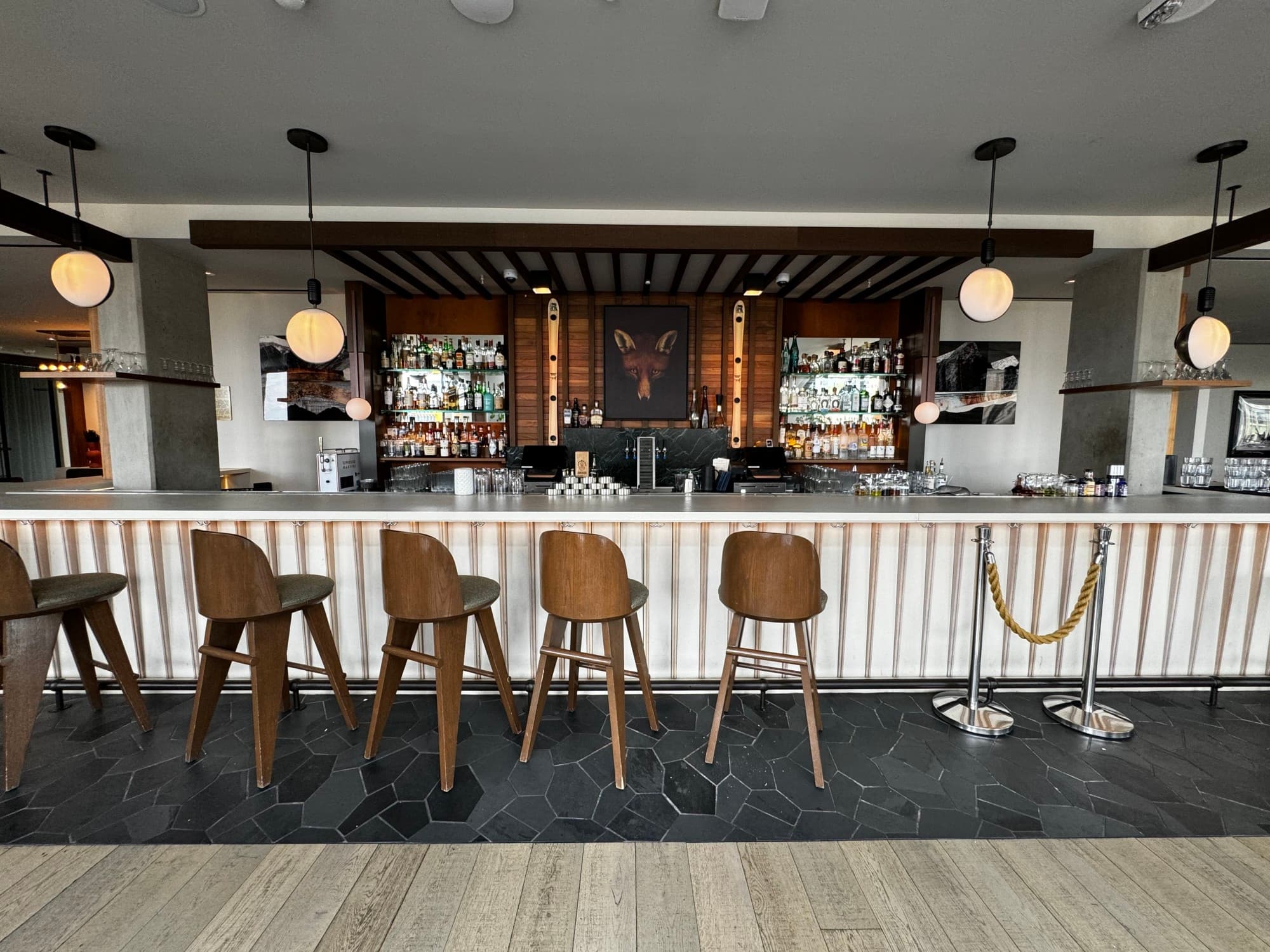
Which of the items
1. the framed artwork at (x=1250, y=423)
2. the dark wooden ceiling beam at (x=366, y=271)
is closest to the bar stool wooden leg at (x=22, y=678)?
the dark wooden ceiling beam at (x=366, y=271)

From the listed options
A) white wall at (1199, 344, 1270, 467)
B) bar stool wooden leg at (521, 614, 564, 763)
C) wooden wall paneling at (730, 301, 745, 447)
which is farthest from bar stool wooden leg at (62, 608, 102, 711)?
white wall at (1199, 344, 1270, 467)

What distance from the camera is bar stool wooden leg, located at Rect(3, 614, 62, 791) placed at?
2.12m

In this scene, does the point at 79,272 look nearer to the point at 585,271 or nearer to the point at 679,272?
the point at 585,271

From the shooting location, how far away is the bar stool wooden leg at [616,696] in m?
2.10

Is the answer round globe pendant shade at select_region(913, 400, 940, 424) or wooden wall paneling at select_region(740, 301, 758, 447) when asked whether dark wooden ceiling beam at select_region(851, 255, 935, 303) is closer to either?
wooden wall paneling at select_region(740, 301, 758, 447)

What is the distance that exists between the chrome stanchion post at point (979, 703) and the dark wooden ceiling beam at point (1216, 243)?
257cm

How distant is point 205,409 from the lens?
4.61 m

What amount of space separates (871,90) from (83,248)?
4409 mm

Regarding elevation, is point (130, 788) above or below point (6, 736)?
below

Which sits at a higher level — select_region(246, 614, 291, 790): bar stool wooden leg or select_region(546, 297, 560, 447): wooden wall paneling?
select_region(546, 297, 560, 447): wooden wall paneling

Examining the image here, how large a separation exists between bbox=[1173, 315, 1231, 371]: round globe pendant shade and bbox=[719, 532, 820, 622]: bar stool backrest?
9.84 ft

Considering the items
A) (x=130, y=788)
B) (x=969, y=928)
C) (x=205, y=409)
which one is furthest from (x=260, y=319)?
(x=969, y=928)

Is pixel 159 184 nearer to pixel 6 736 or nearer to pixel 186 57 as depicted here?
pixel 186 57

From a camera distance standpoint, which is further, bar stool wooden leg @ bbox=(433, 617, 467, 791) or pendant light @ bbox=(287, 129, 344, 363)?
pendant light @ bbox=(287, 129, 344, 363)
